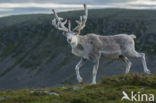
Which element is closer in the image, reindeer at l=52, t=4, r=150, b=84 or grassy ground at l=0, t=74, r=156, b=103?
grassy ground at l=0, t=74, r=156, b=103

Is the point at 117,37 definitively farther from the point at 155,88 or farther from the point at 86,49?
the point at 155,88

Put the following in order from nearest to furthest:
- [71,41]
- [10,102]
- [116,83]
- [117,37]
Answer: [10,102] < [116,83] < [71,41] < [117,37]

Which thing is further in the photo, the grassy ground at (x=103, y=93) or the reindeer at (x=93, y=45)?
the reindeer at (x=93, y=45)

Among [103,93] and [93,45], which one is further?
[93,45]

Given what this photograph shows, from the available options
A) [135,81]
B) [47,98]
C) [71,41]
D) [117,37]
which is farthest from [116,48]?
[47,98]

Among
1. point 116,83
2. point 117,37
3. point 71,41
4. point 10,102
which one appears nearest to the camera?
point 10,102

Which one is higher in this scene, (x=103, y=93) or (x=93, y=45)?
(x=93, y=45)

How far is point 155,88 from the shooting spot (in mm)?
15742

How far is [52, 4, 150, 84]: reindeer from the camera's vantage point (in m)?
21.6

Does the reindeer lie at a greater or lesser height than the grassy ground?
greater

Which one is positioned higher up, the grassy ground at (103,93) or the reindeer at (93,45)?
the reindeer at (93,45)

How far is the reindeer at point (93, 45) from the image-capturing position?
2158 cm

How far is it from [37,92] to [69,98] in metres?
1.61

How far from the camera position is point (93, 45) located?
21.8 m
